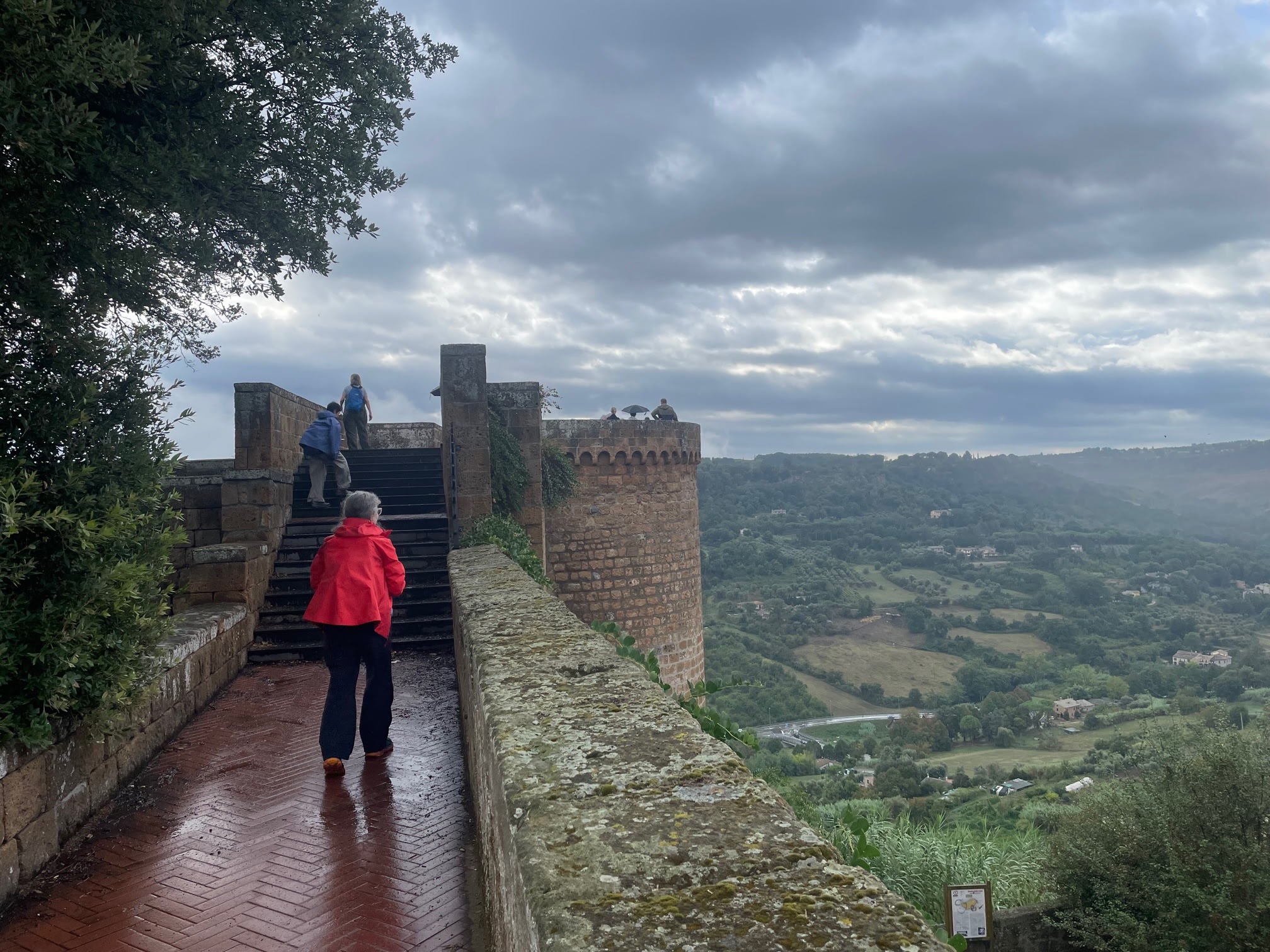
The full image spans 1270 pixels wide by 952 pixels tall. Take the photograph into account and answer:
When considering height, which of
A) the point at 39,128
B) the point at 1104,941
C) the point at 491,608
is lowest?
the point at 1104,941

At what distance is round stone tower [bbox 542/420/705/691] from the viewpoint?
48.6 ft

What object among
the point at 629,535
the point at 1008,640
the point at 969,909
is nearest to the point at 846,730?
the point at 1008,640

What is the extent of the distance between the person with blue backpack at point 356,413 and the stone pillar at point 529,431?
116 inches

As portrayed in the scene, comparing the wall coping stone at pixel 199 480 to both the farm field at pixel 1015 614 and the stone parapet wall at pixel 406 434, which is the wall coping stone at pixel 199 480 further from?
the farm field at pixel 1015 614

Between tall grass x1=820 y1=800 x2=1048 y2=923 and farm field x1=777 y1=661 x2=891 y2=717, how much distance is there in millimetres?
39114

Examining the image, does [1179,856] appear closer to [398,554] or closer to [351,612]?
[398,554]

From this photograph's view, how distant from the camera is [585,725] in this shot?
2441mm

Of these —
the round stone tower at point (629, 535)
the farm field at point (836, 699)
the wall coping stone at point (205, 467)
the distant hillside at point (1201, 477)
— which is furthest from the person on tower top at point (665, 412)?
the distant hillside at point (1201, 477)

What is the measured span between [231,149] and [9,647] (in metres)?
3.99

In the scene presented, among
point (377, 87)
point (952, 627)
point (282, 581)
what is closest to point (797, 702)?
point (952, 627)

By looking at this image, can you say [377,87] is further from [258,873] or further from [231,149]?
[258,873]

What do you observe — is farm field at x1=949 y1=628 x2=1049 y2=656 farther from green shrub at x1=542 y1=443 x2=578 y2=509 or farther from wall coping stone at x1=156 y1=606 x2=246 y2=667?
wall coping stone at x1=156 y1=606 x2=246 y2=667

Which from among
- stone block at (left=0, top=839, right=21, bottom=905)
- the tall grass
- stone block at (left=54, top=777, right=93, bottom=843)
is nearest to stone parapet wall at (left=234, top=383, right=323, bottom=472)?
stone block at (left=54, top=777, right=93, bottom=843)

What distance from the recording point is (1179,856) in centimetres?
1109
